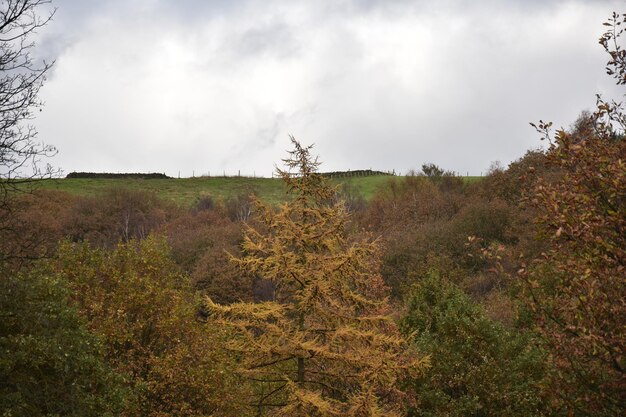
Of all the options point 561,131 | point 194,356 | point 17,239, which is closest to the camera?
point 561,131

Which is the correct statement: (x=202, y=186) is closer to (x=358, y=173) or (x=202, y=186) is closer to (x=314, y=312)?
(x=358, y=173)

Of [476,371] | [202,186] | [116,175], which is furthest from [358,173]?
[476,371]

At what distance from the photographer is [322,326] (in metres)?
20.2

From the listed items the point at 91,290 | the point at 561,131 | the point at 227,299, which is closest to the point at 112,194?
the point at 227,299

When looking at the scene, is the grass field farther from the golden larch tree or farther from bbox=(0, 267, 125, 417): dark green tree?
bbox=(0, 267, 125, 417): dark green tree

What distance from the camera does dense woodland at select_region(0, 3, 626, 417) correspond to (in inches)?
413

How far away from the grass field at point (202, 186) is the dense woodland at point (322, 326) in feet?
274

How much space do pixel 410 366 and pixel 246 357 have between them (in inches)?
222

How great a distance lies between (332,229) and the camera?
19969 millimetres

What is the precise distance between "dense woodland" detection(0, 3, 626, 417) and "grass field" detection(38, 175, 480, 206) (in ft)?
274

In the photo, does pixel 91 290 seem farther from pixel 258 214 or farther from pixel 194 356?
pixel 258 214

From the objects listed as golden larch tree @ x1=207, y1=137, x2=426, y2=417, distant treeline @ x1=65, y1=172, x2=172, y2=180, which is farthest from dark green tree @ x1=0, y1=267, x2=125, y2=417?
distant treeline @ x1=65, y1=172, x2=172, y2=180

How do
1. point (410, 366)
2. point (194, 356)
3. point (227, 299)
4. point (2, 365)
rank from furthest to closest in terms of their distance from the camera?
point (227, 299), point (194, 356), point (410, 366), point (2, 365)

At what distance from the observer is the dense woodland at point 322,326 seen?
10492 millimetres
